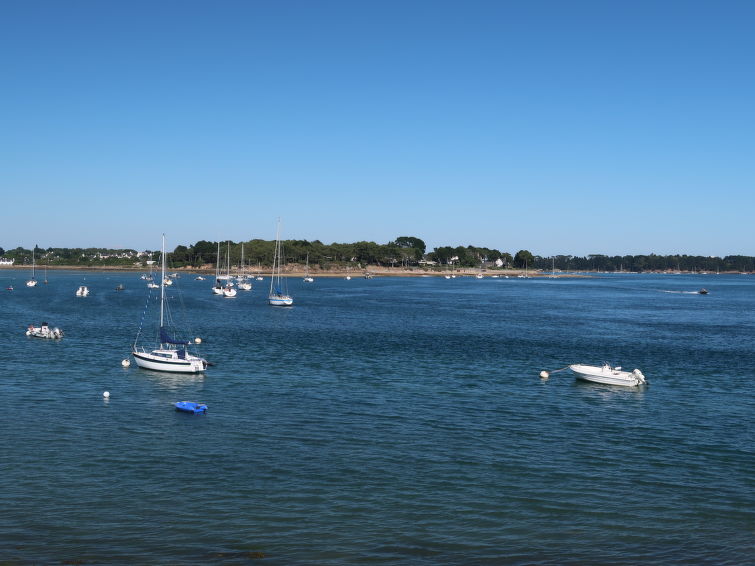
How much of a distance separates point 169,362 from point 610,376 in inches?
1716

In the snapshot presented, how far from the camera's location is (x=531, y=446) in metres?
44.2

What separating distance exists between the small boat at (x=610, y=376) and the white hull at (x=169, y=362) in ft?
124

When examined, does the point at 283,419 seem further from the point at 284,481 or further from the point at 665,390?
the point at 665,390

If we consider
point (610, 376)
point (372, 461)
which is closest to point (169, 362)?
point (372, 461)

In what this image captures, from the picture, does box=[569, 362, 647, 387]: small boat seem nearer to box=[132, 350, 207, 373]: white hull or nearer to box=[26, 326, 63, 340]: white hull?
box=[132, 350, 207, 373]: white hull

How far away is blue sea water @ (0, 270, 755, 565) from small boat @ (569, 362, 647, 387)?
3.23 feet

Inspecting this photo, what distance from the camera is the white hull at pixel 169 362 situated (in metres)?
67.6

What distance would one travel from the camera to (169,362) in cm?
6806

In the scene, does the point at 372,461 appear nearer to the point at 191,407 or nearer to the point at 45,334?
the point at 191,407

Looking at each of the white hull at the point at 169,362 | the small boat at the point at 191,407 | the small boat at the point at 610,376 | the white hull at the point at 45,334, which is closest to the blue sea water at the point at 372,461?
the small boat at the point at 191,407

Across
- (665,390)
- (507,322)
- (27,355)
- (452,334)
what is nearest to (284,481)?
(665,390)

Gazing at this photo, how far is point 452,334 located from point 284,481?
76.4m

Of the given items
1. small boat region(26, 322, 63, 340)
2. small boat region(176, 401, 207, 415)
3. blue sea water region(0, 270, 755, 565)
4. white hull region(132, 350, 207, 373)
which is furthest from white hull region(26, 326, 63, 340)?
small boat region(176, 401, 207, 415)

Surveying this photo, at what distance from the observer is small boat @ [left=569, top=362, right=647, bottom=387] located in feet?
214
